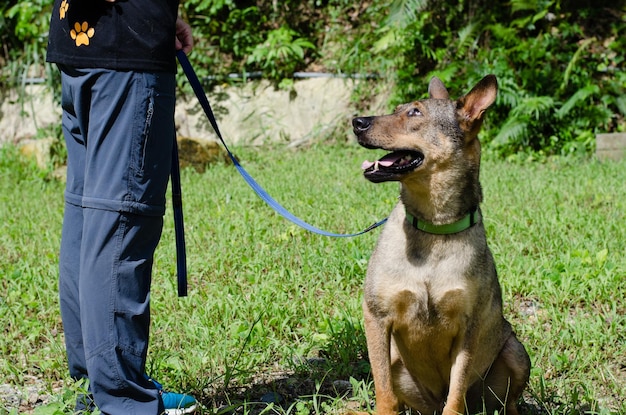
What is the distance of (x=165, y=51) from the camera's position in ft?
9.75

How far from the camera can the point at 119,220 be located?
288 cm

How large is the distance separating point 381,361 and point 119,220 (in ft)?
4.36

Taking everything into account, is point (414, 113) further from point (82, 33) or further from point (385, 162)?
point (82, 33)

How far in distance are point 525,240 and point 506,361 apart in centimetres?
235

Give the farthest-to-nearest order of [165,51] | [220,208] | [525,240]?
[220,208] < [525,240] < [165,51]

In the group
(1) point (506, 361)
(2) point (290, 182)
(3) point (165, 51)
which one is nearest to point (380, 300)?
(1) point (506, 361)

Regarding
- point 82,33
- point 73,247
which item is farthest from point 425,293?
point 82,33

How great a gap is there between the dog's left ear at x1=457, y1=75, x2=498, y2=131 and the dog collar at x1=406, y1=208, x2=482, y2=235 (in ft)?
1.44

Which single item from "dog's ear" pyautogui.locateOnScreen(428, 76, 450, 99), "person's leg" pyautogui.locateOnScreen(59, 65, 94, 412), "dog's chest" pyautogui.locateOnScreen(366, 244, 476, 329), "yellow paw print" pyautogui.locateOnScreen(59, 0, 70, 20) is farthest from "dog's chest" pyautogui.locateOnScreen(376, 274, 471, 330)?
"yellow paw print" pyautogui.locateOnScreen(59, 0, 70, 20)

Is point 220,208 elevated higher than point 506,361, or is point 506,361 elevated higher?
point 506,361

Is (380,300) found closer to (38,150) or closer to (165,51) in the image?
(165,51)

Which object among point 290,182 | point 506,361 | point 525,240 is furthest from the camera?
point 290,182

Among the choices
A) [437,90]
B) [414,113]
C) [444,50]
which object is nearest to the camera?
[414,113]

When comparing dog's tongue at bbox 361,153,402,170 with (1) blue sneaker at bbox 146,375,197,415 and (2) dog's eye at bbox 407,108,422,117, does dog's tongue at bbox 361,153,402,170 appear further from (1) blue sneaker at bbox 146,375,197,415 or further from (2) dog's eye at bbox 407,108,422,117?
(1) blue sneaker at bbox 146,375,197,415
